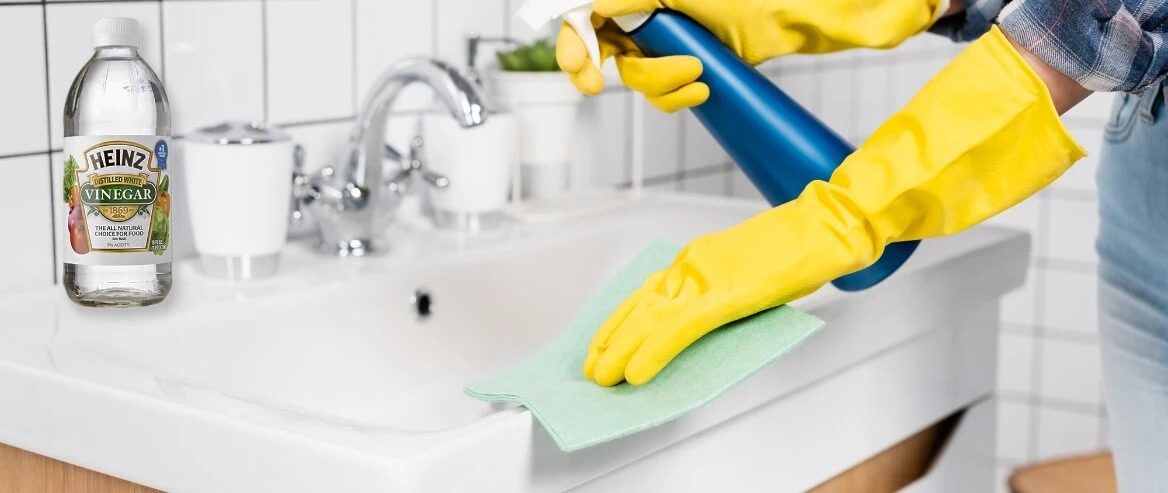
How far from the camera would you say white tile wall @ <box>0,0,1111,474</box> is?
36.8 inches

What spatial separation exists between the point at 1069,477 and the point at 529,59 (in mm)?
824

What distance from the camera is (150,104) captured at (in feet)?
2.77

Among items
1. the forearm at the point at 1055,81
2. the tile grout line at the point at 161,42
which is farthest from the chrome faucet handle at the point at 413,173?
the forearm at the point at 1055,81

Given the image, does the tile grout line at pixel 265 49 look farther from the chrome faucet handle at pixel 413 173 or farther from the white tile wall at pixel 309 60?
the chrome faucet handle at pixel 413 173

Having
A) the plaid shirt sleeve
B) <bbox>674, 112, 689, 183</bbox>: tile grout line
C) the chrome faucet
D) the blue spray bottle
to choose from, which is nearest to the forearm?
the plaid shirt sleeve

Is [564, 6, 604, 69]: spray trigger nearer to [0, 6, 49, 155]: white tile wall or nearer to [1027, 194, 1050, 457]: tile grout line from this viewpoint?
[0, 6, 49, 155]: white tile wall

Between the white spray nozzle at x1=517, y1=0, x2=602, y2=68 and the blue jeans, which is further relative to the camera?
the blue jeans

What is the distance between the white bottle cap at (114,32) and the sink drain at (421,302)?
0.34 metres

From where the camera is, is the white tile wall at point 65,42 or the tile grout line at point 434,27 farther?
the tile grout line at point 434,27

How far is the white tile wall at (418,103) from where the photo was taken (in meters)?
0.94

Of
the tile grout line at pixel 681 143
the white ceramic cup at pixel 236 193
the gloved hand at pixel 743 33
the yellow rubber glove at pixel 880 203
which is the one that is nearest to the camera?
the yellow rubber glove at pixel 880 203

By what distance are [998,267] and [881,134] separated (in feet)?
1.50

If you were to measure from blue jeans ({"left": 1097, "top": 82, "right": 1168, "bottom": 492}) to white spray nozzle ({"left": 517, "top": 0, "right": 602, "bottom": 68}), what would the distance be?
1.40 feet

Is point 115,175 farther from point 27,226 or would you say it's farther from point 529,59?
point 529,59
